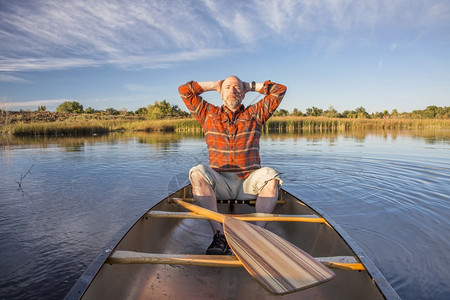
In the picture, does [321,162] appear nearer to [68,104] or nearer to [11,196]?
[11,196]

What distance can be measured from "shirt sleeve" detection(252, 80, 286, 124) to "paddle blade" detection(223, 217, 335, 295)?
1323mm

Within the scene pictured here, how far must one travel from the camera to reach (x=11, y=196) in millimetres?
4824

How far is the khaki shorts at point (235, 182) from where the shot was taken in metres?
2.50

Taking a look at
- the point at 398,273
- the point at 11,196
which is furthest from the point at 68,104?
the point at 398,273

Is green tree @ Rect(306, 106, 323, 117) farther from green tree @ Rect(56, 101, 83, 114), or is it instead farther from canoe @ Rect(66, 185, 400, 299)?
canoe @ Rect(66, 185, 400, 299)

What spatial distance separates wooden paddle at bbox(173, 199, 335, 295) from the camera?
1261 mm

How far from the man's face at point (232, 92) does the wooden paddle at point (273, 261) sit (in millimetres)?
1290

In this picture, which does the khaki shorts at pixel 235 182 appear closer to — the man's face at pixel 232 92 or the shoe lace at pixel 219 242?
the shoe lace at pixel 219 242

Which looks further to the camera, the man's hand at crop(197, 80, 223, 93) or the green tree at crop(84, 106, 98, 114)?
the green tree at crop(84, 106, 98, 114)

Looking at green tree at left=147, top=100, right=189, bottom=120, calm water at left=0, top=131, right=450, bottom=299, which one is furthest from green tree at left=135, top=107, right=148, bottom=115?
calm water at left=0, top=131, right=450, bottom=299

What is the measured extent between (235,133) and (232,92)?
1.30 feet

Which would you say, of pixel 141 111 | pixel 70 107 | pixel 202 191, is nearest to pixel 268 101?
pixel 202 191

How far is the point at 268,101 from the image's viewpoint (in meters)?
2.90

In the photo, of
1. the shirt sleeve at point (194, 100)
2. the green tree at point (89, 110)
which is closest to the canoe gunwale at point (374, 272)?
the shirt sleeve at point (194, 100)
